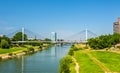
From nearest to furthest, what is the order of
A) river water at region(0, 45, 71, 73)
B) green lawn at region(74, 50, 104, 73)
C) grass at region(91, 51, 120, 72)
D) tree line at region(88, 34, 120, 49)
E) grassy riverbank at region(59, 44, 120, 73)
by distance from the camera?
green lawn at region(74, 50, 104, 73) → grassy riverbank at region(59, 44, 120, 73) → grass at region(91, 51, 120, 72) → river water at region(0, 45, 71, 73) → tree line at region(88, 34, 120, 49)

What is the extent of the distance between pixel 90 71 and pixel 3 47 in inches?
2458

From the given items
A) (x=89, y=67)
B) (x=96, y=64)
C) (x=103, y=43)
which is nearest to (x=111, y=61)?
(x=96, y=64)

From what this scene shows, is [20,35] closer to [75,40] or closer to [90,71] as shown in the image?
[75,40]

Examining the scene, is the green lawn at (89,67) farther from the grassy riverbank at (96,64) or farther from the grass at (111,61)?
the grass at (111,61)

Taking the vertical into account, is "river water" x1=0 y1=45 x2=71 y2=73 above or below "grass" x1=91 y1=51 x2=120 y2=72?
below

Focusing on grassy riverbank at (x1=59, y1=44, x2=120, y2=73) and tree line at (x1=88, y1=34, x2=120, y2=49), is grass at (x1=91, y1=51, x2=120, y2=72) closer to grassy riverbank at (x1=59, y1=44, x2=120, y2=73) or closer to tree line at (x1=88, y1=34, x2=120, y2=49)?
grassy riverbank at (x1=59, y1=44, x2=120, y2=73)

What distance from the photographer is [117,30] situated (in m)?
150

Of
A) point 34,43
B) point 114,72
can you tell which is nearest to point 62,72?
point 114,72

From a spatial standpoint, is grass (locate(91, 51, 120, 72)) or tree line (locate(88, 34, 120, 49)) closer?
grass (locate(91, 51, 120, 72))

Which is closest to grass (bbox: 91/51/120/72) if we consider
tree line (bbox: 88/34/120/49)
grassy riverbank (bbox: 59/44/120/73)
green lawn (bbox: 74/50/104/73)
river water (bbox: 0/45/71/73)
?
grassy riverbank (bbox: 59/44/120/73)

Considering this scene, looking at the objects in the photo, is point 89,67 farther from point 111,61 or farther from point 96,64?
point 111,61

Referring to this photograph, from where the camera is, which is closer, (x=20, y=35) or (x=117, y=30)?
(x=20, y=35)

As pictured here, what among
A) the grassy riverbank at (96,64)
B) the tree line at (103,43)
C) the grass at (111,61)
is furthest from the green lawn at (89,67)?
the tree line at (103,43)

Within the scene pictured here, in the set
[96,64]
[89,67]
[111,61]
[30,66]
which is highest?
[111,61]
